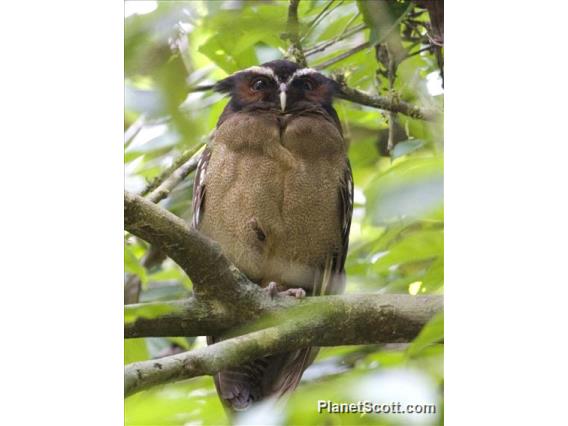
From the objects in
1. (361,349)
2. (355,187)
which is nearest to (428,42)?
(355,187)

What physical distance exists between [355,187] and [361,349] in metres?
0.61

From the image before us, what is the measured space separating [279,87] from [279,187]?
34cm

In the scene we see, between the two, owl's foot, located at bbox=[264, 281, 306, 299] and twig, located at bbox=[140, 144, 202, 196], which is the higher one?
twig, located at bbox=[140, 144, 202, 196]

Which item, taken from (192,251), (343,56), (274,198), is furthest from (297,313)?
(343,56)

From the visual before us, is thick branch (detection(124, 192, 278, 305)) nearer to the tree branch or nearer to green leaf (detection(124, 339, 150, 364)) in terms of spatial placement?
the tree branch

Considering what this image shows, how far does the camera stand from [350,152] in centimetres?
304

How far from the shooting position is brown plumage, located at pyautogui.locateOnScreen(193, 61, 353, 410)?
3.01m

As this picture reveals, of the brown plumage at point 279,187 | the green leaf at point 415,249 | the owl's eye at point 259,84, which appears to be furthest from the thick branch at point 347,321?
the owl's eye at point 259,84

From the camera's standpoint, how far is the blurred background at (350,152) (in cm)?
247

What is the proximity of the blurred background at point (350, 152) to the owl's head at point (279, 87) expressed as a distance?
0.14 feet

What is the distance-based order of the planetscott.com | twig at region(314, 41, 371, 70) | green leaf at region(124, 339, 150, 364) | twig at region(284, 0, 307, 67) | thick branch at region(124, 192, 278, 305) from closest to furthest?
1. thick branch at region(124, 192, 278, 305)
2. the planetscott.com
3. green leaf at region(124, 339, 150, 364)
4. twig at region(284, 0, 307, 67)
5. twig at region(314, 41, 371, 70)

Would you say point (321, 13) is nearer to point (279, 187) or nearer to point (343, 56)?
point (343, 56)

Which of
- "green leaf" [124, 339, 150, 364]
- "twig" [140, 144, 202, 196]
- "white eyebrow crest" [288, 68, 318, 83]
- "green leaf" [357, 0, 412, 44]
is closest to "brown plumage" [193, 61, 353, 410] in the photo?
"white eyebrow crest" [288, 68, 318, 83]
